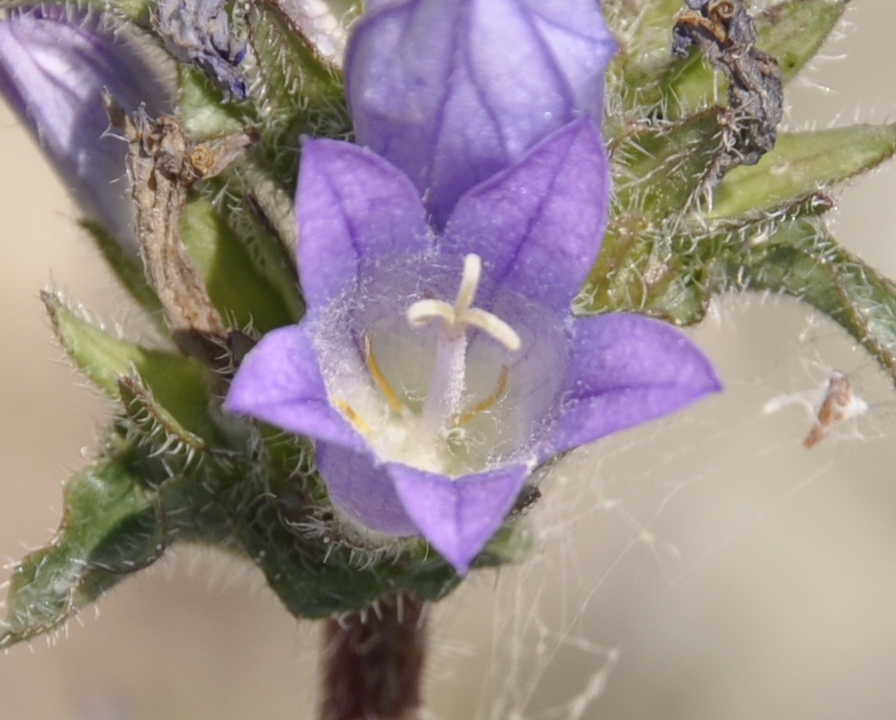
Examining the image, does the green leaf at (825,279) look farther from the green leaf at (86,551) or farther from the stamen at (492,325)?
the green leaf at (86,551)

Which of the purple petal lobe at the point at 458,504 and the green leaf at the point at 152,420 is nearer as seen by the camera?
the purple petal lobe at the point at 458,504

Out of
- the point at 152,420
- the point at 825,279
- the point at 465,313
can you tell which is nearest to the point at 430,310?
the point at 465,313

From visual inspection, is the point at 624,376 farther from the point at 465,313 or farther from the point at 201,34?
the point at 201,34

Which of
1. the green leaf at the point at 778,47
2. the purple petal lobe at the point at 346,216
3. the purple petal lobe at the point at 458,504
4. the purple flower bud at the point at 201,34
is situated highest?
the purple flower bud at the point at 201,34

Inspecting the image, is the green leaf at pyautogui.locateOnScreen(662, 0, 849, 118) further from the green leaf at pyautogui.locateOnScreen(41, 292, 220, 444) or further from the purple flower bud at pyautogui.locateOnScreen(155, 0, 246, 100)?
the green leaf at pyautogui.locateOnScreen(41, 292, 220, 444)

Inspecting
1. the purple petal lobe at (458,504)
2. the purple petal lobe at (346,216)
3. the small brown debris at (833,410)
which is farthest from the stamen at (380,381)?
the small brown debris at (833,410)
